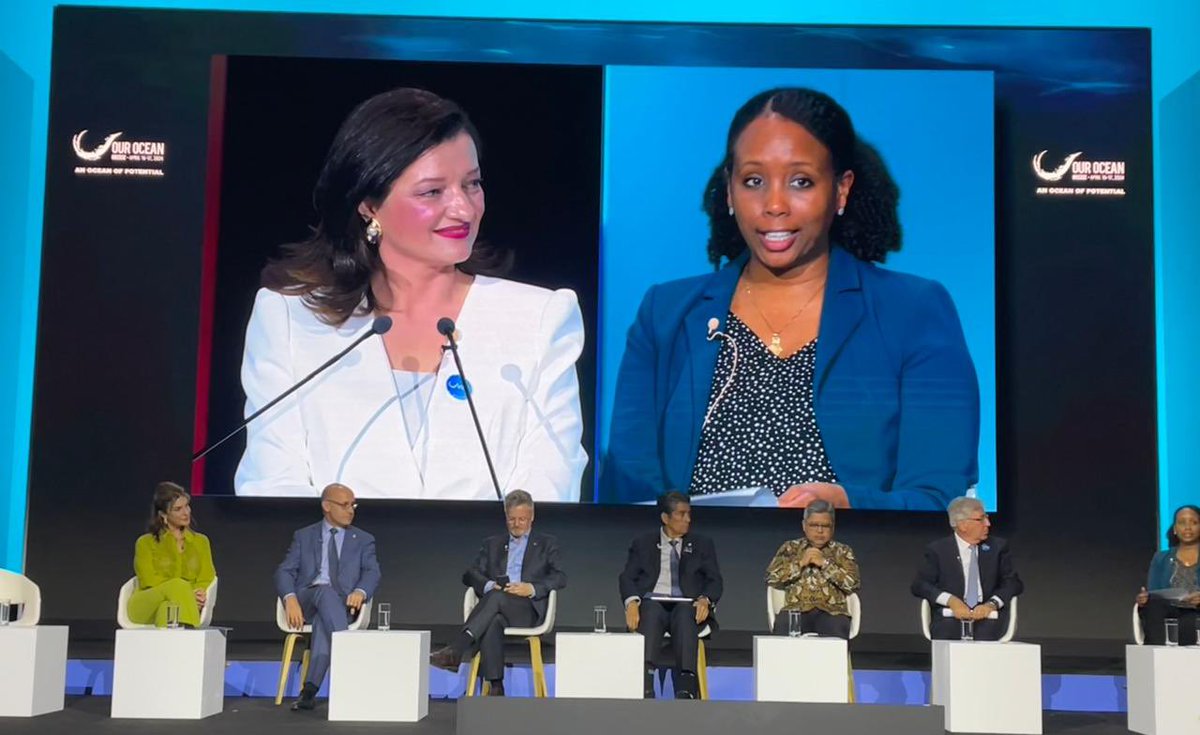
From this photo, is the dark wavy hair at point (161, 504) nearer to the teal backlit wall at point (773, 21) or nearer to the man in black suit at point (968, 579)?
the teal backlit wall at point (773, 21)

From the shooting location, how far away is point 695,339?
698 cm

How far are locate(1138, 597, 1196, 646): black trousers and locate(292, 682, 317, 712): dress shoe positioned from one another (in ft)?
11.6

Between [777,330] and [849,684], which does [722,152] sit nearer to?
[777,330]

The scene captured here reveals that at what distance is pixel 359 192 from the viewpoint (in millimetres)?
7078

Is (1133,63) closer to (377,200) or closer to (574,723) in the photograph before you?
(377,200)

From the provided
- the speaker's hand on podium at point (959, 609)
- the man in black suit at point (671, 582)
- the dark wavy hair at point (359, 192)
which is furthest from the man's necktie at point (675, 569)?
the dark wavy hair at point (359, 192)

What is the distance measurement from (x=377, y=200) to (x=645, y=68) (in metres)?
1.56

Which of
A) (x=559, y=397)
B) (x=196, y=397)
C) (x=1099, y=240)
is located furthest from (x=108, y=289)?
(x=1099, y=240)

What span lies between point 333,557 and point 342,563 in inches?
2.0

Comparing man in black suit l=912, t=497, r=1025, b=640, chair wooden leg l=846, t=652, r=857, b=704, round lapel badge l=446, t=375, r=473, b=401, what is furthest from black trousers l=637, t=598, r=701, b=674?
round lapel badge l=446, t=375, r=473, b=401

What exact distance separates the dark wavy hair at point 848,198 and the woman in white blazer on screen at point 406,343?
33.9 inches

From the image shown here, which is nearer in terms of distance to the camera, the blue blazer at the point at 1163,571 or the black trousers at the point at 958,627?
the black trousers at the point at 958,627

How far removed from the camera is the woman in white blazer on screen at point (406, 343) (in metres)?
6.89

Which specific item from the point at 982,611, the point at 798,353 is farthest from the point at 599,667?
the point at 798,353
